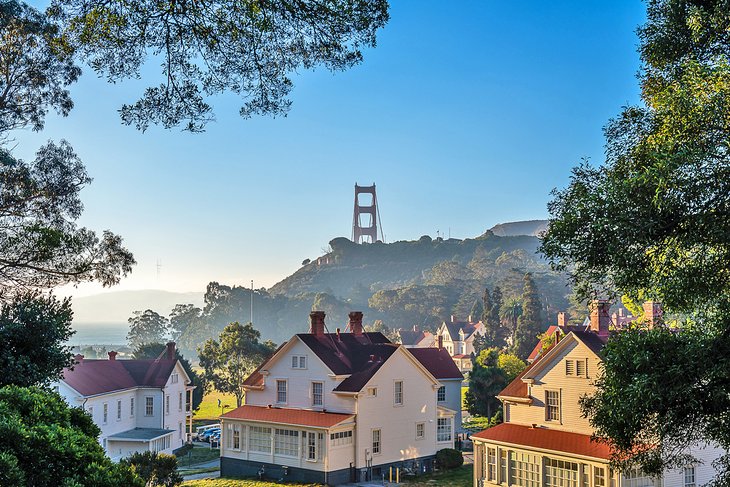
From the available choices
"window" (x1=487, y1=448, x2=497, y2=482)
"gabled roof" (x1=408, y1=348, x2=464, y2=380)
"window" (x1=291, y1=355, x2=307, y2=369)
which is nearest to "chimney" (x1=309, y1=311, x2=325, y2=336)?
"window" (x1=291, y1=355, x2=307, y2=369)

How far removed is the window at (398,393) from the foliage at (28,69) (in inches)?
1000

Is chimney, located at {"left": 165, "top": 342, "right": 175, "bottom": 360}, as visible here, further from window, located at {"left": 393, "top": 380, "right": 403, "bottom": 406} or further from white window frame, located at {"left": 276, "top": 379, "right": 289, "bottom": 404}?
window, located at {"left": 393, "top": 380, "right": 403, "bottom": 406}

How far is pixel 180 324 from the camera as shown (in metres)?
195

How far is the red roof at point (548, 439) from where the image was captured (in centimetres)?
2842

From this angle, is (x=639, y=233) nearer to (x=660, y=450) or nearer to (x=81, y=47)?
(x=660, y=450)

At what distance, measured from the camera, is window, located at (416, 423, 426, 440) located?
4006 centimetres

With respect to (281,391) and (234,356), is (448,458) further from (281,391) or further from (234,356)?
(234,356)

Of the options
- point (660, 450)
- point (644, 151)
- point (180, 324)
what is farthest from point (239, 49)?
point (180, 324)

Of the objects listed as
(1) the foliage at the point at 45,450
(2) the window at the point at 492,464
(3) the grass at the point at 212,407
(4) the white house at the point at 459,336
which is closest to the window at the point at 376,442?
(2) the window at the point at 492,464

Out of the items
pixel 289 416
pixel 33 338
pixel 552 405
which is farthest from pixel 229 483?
pixel 33 338

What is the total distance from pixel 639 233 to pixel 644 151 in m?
1.76

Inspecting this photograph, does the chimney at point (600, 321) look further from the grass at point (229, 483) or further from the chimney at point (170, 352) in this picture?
the chimney at point (170, 352)

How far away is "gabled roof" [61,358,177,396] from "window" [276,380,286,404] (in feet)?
32.8

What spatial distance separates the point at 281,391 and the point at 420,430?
7.74m
